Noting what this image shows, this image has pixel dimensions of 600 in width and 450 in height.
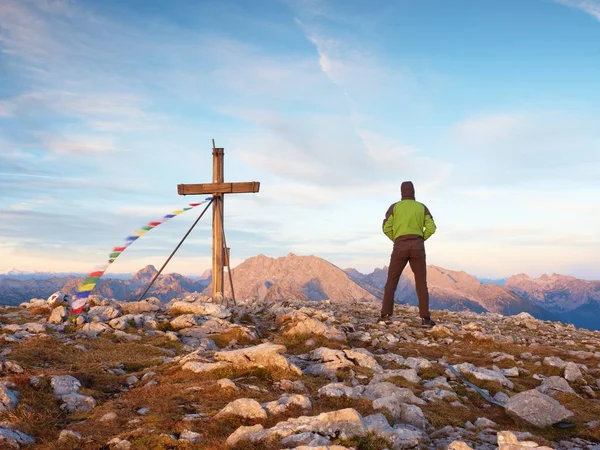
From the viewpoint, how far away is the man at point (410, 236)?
15.6 metres

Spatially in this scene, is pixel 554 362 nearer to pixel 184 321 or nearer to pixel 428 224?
pixel 428 224

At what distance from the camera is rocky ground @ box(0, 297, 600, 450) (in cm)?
581

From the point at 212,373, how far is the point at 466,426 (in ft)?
14.4

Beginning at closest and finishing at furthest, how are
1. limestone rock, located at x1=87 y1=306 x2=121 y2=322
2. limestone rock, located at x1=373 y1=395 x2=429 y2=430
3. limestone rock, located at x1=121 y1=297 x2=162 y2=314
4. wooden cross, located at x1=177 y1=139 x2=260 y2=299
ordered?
limestone rock, located at x1=373 y1=395 x2=429 y2=430 → limestone rock, located at x1=87 y1=306 x2=121 y2=322 → limestone rock, located at x1=121 y1=297 x2=162 y2=314 → wooden cross, located at x1=177 y1=139 x2=260 y2=299

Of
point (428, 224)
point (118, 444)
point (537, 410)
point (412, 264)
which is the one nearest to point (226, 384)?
point (118, 444)

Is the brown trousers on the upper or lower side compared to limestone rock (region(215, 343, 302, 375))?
upper

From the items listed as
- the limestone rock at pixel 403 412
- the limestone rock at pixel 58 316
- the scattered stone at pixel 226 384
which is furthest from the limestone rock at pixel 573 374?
the limestone rock at pixel 58 316

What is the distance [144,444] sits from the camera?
5605 millimetres

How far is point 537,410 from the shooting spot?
24.1 feet

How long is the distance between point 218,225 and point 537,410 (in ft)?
48.9

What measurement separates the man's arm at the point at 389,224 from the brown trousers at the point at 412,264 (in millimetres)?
430

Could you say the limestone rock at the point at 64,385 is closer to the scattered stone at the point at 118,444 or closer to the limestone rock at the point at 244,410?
the scattered stone at the point at 118,444

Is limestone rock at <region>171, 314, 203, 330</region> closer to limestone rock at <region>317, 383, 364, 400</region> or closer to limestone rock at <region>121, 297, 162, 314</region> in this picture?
limestone rock at <region>121, 297, 162, 314</region>

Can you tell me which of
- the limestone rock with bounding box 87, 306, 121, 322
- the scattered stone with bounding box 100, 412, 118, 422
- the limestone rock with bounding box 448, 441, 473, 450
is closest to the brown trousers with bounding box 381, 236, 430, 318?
the limestone rock with bounding box 87, 306, 121, 322
